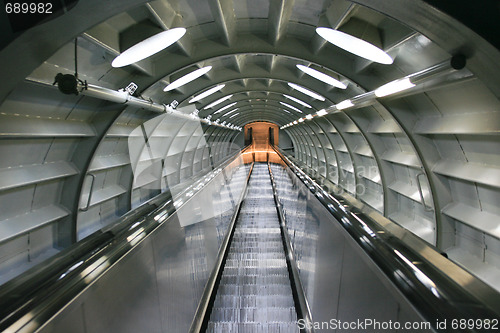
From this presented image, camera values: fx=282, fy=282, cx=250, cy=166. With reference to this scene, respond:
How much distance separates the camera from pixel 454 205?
5.15 metres

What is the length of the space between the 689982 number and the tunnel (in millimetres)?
10

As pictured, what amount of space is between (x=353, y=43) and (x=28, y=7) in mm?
3040

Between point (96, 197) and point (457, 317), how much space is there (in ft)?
25.3

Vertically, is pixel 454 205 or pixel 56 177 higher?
pixel 56 177

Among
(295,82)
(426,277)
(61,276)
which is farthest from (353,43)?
(295,82)

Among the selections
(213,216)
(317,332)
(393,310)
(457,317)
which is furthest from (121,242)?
(213,216)

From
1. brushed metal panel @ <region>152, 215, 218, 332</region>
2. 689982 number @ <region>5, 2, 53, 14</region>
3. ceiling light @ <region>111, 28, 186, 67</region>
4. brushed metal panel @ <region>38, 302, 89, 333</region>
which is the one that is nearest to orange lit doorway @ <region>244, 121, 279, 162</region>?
ceiling light @ <region>111, 28, 186, 67</region>

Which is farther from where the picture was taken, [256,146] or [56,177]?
[256,146]

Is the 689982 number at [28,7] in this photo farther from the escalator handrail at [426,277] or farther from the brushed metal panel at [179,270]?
the escalator handrail at [426,277]

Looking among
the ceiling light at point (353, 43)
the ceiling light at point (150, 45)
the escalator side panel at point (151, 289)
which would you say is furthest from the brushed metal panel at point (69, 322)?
the ceiling light at point (353, 43)

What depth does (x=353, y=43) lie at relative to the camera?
10.6 feet

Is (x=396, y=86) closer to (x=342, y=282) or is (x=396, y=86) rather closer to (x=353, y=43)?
(x=353, y=43)

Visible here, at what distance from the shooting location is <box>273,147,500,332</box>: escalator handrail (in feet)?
2.53

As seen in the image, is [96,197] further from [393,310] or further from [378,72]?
[393,310]
